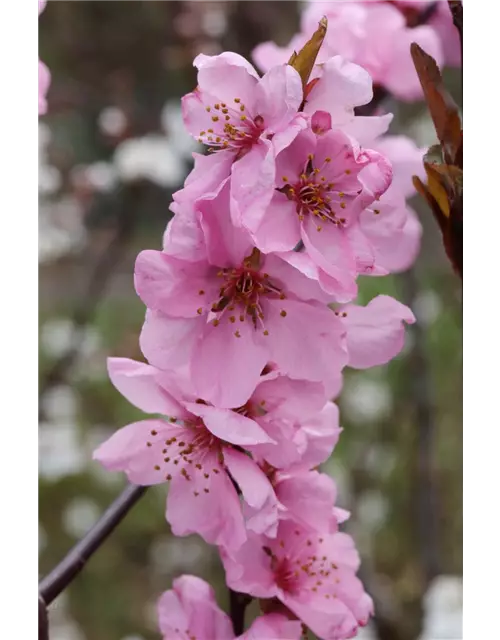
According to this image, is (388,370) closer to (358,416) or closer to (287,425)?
(358,416)

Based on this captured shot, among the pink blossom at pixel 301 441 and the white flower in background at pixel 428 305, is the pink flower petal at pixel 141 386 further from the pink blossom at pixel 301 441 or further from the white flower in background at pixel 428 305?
the white flower in background at pixel 428 305

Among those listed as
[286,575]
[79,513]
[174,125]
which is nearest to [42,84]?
[286,575]

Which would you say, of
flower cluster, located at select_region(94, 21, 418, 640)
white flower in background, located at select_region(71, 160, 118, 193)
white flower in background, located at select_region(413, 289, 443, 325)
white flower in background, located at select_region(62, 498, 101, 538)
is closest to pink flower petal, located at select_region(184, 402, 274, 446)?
flower cluster, located at select_region(94, 21, 418, 640)

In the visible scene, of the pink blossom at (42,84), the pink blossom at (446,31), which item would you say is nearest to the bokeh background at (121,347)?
the pink blossom at (446,31)

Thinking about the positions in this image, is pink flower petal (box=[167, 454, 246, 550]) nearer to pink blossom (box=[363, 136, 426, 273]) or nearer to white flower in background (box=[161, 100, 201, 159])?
pink blossom (box=[363, 136, 426, 273])

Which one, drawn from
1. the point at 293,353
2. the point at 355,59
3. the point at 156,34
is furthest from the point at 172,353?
the point at 156,34

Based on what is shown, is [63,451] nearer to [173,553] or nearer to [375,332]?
[173,553]
